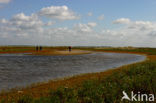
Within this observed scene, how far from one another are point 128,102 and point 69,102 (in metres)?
2.43

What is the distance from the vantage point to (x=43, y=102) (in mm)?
6035

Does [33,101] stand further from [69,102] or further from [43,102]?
[69,102]

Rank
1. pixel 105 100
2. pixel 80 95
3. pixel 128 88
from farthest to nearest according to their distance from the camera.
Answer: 1. pixel 128 88
2. pixel 80 95
3. pixel 105 100

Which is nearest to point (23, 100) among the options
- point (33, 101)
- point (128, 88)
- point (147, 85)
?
point (33, 101)

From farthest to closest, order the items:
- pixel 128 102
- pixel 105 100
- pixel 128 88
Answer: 1. pixel 128 88
2. pixel 105 100
3. pixel 128 102

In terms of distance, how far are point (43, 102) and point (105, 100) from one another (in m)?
2.71

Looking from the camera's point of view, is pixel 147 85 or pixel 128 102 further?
pixel 147 85

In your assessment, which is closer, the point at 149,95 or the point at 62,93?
the point at 149,95

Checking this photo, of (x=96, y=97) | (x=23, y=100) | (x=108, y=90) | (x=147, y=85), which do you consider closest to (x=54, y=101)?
(x=23, y=100)

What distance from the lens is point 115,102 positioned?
5.89m

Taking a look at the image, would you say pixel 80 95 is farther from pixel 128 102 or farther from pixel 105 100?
pixel 128 102

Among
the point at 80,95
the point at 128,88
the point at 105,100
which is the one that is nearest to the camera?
the point at 105,100

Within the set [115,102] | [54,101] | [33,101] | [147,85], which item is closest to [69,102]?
[54,101]

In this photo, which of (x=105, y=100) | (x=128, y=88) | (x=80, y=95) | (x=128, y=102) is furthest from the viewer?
(x=128, y=88)
